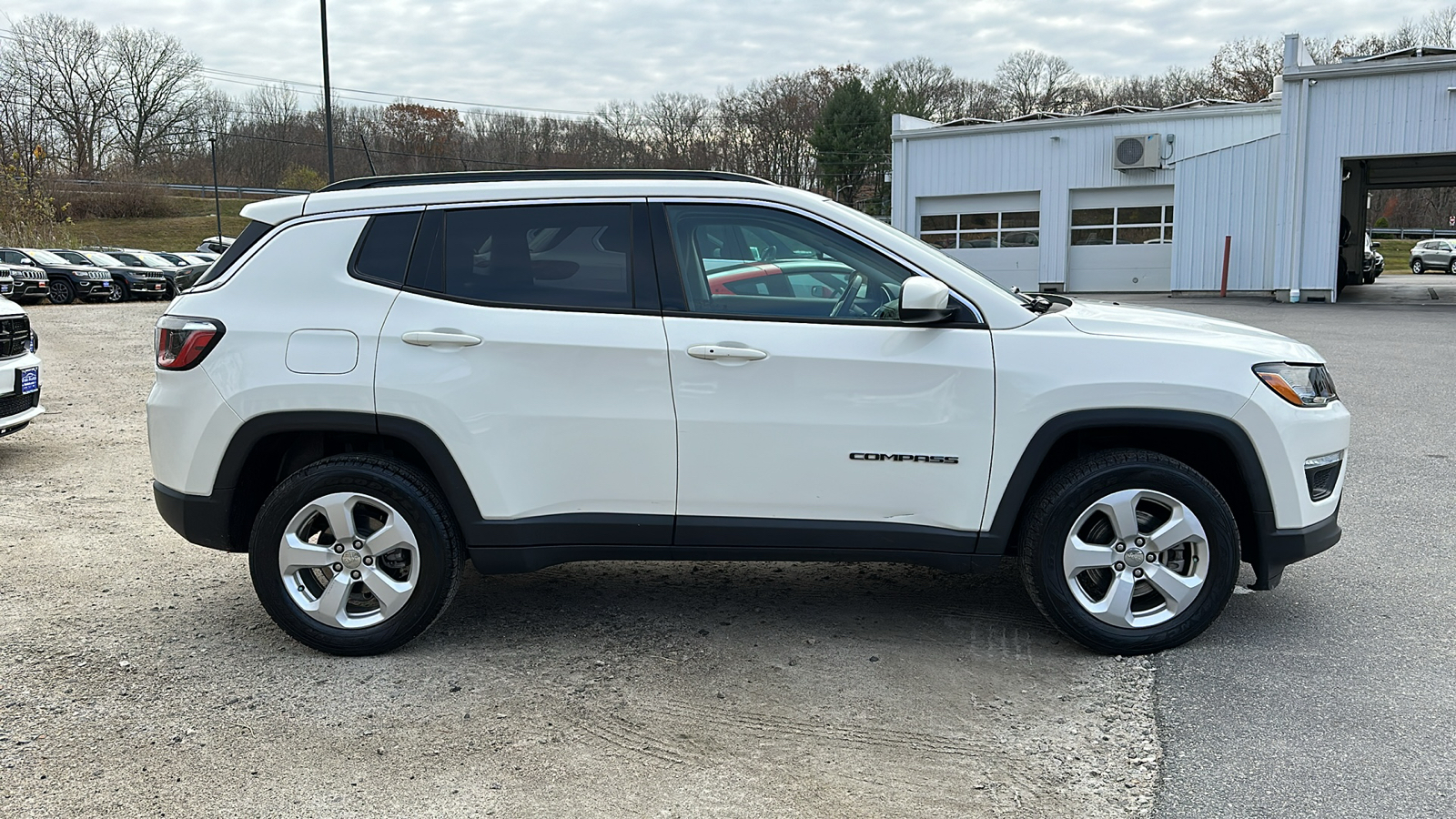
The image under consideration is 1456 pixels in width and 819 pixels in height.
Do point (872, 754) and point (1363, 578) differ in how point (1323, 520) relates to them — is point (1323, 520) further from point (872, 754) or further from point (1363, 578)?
point (872, 754)

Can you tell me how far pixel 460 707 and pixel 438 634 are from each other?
75 centimetres

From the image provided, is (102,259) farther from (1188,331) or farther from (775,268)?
(1188,331)

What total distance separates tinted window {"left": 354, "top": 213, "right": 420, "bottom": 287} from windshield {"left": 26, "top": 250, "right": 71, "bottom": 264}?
98.9ft

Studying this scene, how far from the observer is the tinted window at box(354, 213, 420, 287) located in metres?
4.10

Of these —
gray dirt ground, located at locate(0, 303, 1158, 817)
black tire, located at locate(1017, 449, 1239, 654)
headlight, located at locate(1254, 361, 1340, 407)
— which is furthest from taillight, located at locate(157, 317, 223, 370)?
headlight, located at locate(1254, 361, 1340, 407)

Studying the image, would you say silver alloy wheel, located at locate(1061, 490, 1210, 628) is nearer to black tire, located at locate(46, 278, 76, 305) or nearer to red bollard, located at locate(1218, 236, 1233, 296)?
red bollard, located at locate(1218, 236, 1233, 296)

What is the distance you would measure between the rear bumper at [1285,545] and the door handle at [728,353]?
1964 mm

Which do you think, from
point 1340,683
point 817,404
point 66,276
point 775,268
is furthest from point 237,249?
point 66,276

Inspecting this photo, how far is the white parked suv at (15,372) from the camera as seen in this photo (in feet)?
24.7

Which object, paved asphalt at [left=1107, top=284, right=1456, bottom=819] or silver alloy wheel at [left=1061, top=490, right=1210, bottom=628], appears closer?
paved asphalt at [left=1107, top=284, right=1456, bottom=819]

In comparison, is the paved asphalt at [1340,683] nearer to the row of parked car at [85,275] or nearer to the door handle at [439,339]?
the door handle at [439,339]

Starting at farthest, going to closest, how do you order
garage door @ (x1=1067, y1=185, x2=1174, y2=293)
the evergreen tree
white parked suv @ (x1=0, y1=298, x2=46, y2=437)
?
the evergreen tree → garage door @ (x1=1067, y1=185, x2=1174, y2=293) → white parked suv @ (x1=0, y1=298, x2=46, y2=437)

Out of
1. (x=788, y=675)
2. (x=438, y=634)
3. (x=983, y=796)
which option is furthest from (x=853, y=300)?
(x=438, y=634)

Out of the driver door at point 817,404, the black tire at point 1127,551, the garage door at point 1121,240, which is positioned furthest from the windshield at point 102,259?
the black tire at point 1127,551
